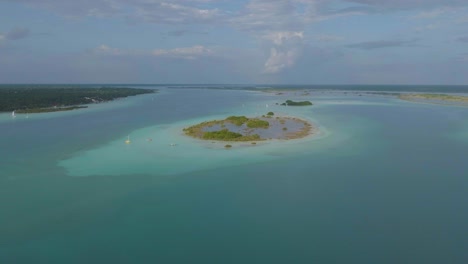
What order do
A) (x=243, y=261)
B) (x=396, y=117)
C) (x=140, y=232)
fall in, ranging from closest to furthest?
(x=243, y=261)
(x=140, y=232)
(x=396, y=117)

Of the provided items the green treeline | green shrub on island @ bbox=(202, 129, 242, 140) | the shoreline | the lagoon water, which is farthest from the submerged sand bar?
green shrub on island @ bbox=(202, 129, 242, 140)

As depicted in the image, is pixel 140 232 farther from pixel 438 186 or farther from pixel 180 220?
pixel 438 186

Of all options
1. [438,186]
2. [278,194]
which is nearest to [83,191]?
[278,194]

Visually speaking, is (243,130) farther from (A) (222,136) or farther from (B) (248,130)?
(A) (222,136)

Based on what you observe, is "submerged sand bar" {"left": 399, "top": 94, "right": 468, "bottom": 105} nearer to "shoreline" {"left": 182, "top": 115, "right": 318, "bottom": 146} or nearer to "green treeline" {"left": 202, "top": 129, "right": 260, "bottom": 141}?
"shoreline" {"left": 182, "top": 115, "right": 318, "bottom": 146}

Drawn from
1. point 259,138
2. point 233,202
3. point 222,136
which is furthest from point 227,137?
point 233,202
